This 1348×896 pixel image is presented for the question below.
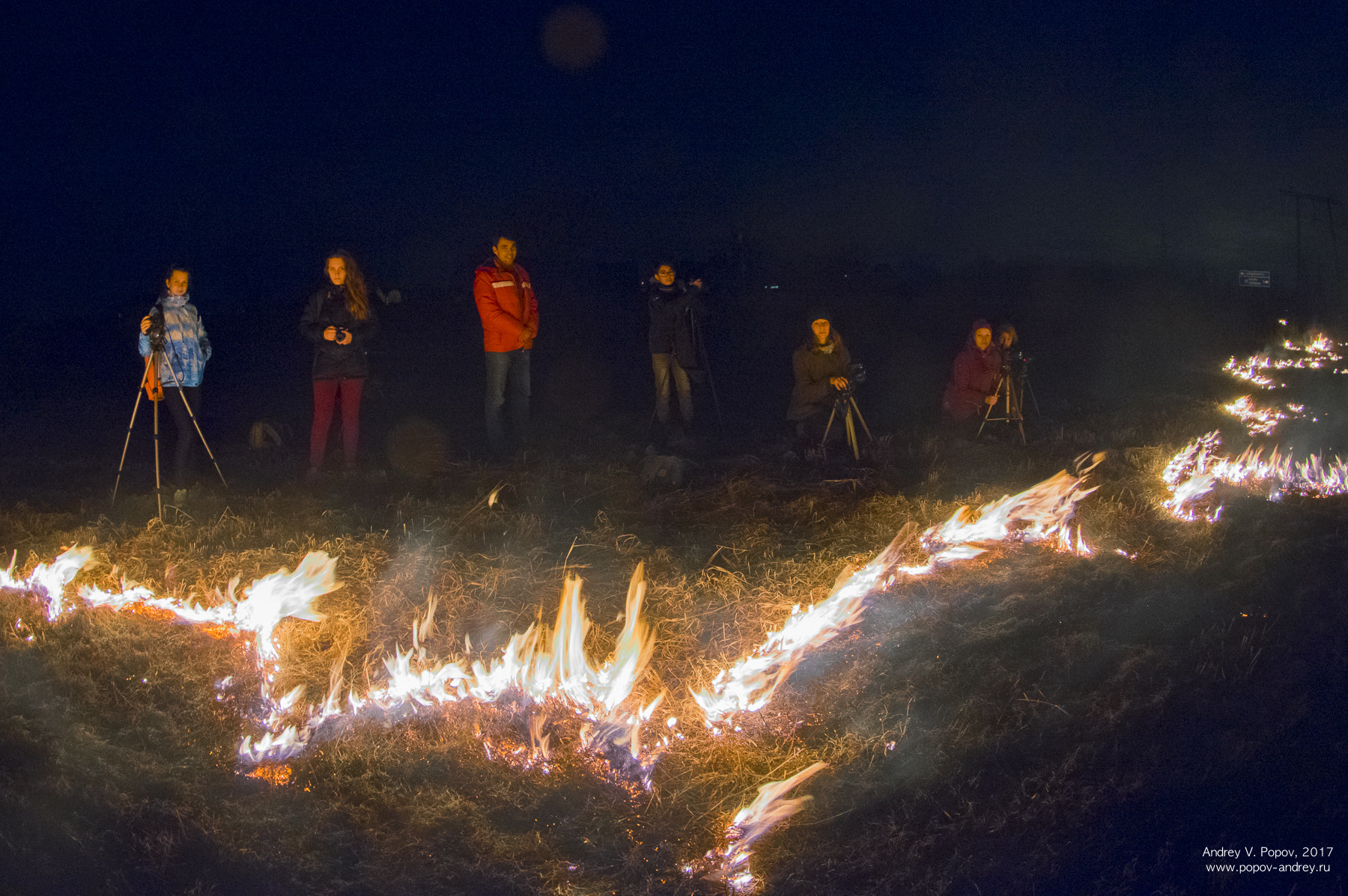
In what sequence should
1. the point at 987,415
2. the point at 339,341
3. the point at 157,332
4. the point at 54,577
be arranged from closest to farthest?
the point at 54,577 → the point at 157,332 → the point at 339,341 → the point at 987,415

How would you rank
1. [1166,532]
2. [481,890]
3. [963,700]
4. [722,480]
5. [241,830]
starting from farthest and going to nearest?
[722,480] → [1166,532] → [963,700] → [241,830] → [481,890]

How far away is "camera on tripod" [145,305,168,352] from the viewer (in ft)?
20.0

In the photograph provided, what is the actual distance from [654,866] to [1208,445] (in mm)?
7364

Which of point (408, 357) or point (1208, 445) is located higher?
point (408, 357)

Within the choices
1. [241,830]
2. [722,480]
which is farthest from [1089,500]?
[241,830]

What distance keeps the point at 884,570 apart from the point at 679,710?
1.59 m

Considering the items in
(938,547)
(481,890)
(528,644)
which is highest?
(938,547)

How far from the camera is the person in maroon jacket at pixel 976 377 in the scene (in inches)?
344

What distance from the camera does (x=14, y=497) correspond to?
270 inches

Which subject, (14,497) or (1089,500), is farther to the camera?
(14,497)

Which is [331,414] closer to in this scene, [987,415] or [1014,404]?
[987,415]

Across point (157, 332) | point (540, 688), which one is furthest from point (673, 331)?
point (540, 688)

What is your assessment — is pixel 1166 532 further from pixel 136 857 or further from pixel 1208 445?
pixel 136 857

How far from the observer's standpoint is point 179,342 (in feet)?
20.7
